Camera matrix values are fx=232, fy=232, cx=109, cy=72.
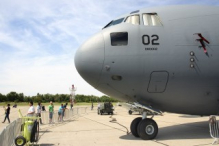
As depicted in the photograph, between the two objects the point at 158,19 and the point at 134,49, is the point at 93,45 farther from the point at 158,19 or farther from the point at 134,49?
the point at 158,19

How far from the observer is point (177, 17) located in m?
10.2

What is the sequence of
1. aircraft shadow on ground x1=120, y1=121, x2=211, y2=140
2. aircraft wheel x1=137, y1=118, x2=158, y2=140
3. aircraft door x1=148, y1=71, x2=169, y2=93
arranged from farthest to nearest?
aircraft shadow on ground x1=120, y1=121, x2=211, y2=140 < aircraft wheel x1=137, y1=118, x2=158, y2=140 < aircraft door x1=148, y1=71, x2=169, y2=93

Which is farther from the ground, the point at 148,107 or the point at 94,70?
the point at 94,70

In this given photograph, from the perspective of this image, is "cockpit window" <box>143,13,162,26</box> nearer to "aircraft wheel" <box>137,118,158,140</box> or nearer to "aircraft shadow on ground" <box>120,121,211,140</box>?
"aircraft wheel" <box>137,118,158,140</box>

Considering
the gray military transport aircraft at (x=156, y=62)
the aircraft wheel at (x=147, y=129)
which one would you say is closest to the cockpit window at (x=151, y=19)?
the gray military transport aircraft at (x=156, y=62)

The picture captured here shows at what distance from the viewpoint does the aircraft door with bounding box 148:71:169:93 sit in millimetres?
9656

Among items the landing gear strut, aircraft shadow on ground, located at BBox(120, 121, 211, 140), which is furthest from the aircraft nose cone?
aircraft shadow on ground, located at BBox(120, 121, 211, 140)

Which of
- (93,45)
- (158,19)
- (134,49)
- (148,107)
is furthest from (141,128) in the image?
(158,19)

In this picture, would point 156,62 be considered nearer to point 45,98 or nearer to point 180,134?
point 180,134

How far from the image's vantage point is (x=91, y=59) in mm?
9570

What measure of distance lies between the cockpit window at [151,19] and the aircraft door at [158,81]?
2200 millimetres

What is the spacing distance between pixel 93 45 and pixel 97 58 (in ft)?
2.00

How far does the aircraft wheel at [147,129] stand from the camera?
9.92 meters

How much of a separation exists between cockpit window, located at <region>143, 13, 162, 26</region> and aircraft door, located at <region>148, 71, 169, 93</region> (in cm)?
220
